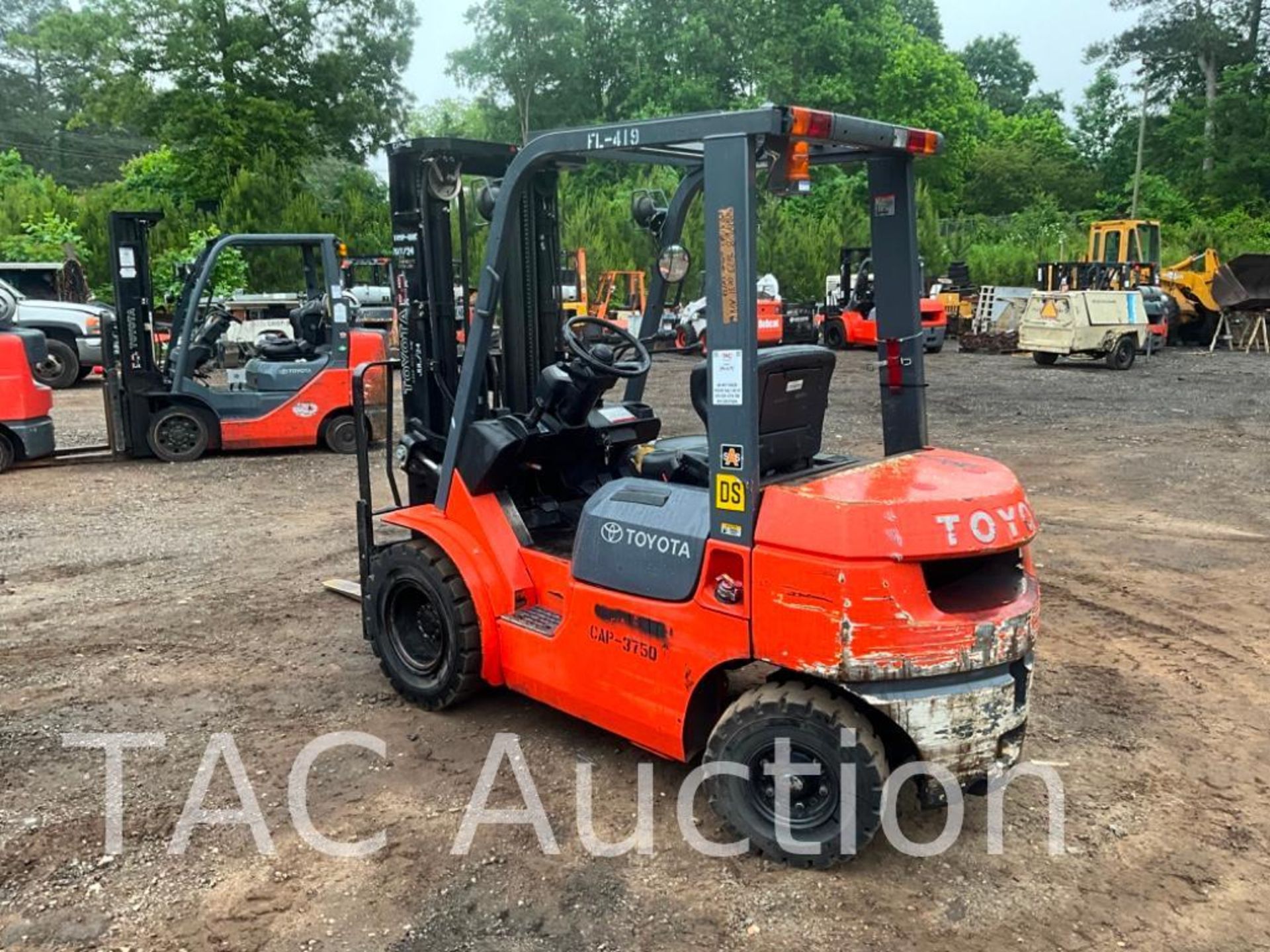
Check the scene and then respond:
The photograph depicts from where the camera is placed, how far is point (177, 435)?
11055 mm

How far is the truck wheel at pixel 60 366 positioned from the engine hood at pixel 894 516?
1730 cm

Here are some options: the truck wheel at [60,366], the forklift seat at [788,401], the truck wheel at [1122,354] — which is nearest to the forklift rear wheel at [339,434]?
the forklift seat at [788,401]

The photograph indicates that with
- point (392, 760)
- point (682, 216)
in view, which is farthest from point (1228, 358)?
point (392, 760)

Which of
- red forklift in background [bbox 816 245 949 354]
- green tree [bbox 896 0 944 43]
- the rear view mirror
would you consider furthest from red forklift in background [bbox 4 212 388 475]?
green tree [bbox 896 0 944 43]

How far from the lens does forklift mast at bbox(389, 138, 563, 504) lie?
17.2ft

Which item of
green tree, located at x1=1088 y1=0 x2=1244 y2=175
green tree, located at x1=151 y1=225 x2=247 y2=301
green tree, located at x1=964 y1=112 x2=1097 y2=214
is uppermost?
green tree, located at x1=1088 y1=0 x2=1244 y2=175

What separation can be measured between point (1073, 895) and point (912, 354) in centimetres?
197

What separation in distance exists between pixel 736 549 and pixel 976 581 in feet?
2.94

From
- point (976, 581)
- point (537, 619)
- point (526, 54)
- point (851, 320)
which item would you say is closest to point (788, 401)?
point (976, 581)

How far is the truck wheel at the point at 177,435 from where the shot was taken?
11.0m

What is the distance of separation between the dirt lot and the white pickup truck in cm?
→ 1094

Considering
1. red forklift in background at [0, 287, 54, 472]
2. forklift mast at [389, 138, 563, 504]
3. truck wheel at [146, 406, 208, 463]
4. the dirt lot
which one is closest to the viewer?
the dirt lot

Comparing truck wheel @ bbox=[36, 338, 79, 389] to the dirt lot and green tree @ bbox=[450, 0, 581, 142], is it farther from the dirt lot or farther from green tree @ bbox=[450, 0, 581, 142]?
green tree @ bbox=[450, 0, 581, 142]

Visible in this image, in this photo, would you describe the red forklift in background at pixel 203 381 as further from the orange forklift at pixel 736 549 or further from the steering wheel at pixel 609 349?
the steering wheel at pixel 609 349
